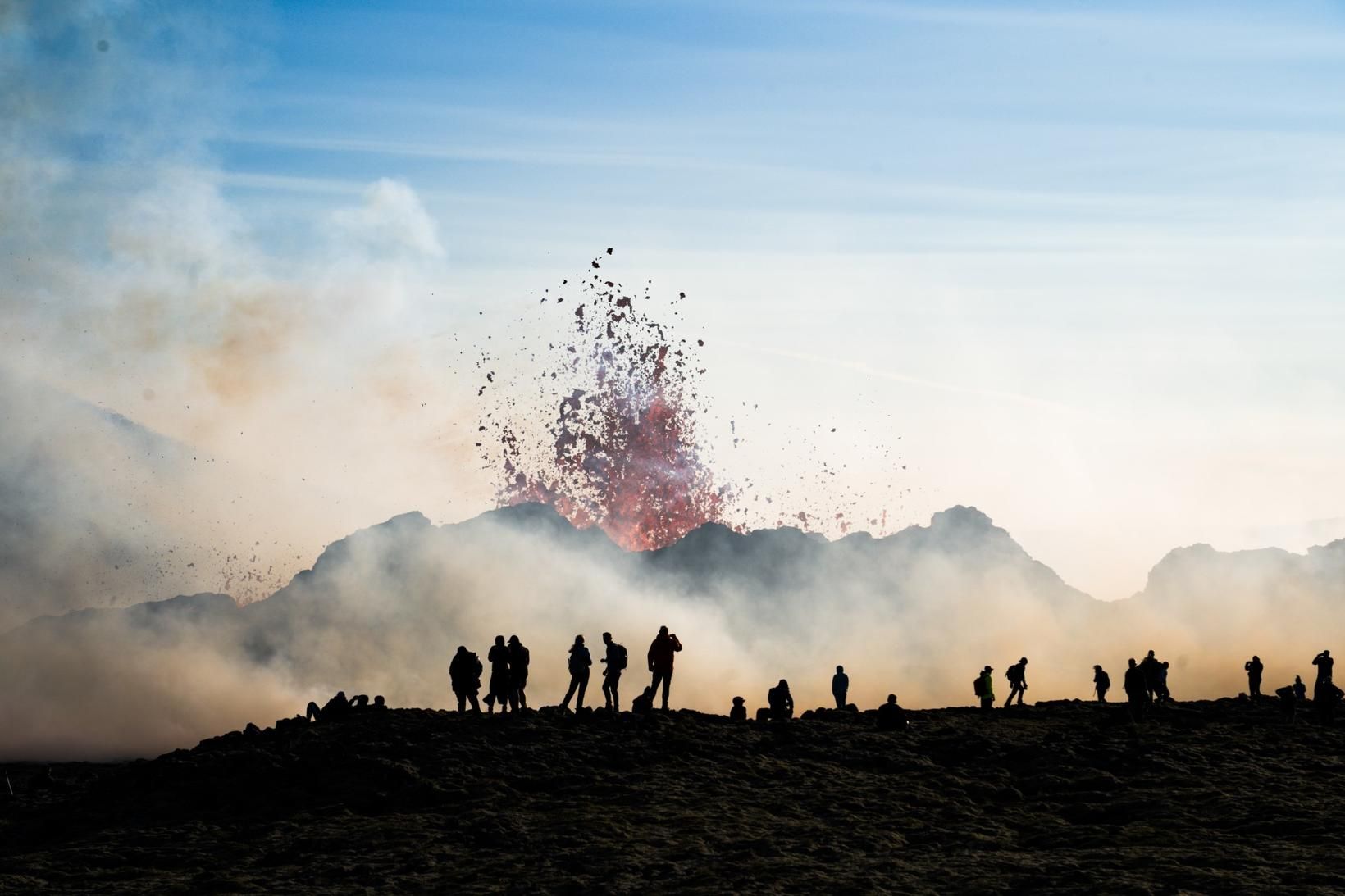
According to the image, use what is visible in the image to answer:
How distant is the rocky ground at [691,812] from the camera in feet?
90.2

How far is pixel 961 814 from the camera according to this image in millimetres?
32812

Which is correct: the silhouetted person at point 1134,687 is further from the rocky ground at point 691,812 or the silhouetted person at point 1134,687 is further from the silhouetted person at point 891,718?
the silhouetted person at point 891,718

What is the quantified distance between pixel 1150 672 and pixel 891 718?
14.2 metres

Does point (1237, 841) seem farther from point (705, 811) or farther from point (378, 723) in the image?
point (378, 723)

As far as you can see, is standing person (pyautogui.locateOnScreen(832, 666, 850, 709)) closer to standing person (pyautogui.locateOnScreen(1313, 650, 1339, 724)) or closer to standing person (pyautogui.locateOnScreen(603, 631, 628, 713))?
standing person (pyautogui.locateOnScreen(603, 631, 628, 713))

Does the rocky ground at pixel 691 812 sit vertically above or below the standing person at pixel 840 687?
below

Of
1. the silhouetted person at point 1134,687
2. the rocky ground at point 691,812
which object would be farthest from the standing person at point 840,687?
the silhouetted person at point 1134,687

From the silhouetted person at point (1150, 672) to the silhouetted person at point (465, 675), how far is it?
85.0ft

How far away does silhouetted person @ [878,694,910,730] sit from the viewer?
141ft

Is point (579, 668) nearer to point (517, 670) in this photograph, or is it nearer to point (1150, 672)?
point (517, 670)

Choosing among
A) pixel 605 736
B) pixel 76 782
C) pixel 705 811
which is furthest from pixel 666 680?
pixel 76 782

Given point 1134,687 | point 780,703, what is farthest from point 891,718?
point 1134,687

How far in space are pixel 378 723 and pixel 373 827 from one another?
9.17 m

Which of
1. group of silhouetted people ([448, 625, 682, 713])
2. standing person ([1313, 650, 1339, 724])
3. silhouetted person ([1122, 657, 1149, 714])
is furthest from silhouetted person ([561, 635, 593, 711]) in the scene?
standing person ([1313, 650, 1339, 724])
